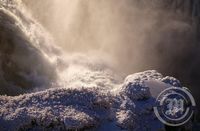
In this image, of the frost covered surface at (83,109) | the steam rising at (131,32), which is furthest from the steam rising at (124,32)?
the frost covered surface at (83,109)

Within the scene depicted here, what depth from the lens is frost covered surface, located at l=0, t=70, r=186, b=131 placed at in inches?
176

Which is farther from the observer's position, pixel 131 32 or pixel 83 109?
pixel 131 32

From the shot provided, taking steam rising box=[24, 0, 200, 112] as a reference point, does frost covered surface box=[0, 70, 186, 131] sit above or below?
below

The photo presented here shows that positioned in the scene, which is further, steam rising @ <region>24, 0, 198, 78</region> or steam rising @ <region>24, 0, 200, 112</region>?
steam rising @ <region>24, 0, 198, 78</region>

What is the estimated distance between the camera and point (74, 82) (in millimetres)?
7844

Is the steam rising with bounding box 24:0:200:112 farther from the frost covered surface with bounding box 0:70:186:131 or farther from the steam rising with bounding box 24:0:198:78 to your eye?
the frost covered surface with bounding box 0:70:186:131

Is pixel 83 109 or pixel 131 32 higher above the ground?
pixel 131 32

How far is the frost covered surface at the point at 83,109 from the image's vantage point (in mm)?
4473

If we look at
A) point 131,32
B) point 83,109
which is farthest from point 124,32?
point 83,109

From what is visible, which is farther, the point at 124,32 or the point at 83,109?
the point at 124,32

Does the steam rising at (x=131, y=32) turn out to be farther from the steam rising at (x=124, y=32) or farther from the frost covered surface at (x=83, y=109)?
the frost covered surface at (x=83, y=109)

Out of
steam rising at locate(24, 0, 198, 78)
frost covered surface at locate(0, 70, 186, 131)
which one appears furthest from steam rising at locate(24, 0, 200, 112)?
frost covered surface at locate(0, 70, 186, 131)

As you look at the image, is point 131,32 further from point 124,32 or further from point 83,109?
point 83,109

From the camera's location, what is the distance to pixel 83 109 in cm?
470
